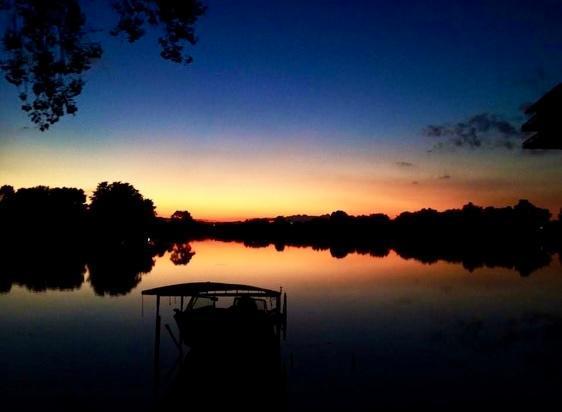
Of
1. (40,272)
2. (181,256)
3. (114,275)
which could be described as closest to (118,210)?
(181,256)

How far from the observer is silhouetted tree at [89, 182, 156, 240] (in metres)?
118

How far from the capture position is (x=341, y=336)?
28.6 meters

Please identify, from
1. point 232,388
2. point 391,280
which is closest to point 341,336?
point 232,388

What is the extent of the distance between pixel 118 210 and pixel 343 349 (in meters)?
105

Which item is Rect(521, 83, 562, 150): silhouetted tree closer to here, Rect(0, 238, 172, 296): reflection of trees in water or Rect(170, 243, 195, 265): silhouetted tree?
Rect(0, 238, 172, 296): reflection of trees in water

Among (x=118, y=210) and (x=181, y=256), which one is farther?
(x=118, y=210)

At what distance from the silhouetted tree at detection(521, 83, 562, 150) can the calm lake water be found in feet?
41.2

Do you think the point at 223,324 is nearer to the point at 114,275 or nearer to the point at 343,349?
the point at 343,349

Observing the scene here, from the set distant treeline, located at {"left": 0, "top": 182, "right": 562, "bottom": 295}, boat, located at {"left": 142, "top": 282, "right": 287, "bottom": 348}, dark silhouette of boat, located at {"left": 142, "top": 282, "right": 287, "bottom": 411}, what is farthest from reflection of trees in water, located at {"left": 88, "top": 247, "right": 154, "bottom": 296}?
dark silhouette of boat, located at {"left": 142, "top": 282, "right": 287, "bottom": 411}

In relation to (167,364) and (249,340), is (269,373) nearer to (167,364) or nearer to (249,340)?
(249,340)

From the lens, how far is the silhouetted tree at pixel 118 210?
11781 cm

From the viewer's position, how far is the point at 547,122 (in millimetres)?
8523

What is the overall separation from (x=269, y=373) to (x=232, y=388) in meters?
2.59

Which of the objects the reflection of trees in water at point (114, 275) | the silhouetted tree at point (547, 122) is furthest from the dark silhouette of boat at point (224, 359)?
the reflection of trees in water at point (114, 275)
